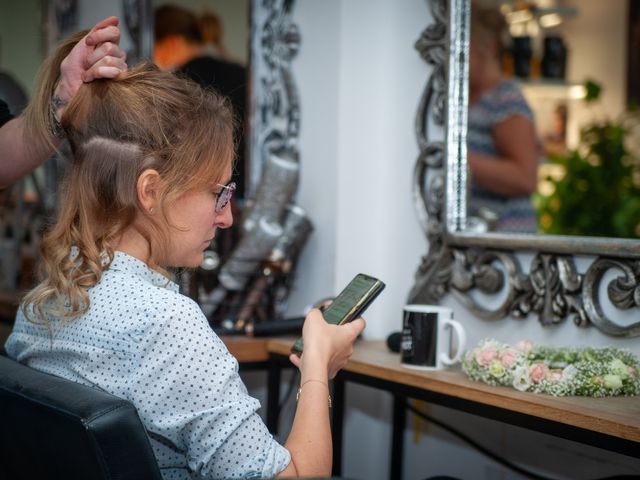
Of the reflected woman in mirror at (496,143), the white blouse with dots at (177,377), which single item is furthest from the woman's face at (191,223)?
the reflected woman in mirror at (496,143)

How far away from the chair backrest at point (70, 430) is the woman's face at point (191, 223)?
0.77ft

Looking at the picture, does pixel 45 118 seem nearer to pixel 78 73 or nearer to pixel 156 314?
pixel 78 73

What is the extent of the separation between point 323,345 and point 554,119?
6.08ft

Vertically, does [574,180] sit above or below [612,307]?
above

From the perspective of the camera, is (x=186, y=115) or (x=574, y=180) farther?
(x=574, y=180)

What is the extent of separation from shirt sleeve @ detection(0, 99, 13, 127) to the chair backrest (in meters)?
0.64

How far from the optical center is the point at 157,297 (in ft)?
3.18

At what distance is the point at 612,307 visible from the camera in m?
1.39

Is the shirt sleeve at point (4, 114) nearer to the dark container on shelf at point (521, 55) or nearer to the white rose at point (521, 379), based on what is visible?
the white rose at point (521, 379)

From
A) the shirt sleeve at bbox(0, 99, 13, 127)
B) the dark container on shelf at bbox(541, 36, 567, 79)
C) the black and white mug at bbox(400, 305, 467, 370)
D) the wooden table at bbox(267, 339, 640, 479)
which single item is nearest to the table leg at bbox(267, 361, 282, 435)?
the wooden table at bbox(267, 339, 640, 479)

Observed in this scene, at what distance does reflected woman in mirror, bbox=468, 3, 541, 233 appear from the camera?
1.73 metres

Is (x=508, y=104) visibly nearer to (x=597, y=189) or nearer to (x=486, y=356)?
(x=597, y=189)

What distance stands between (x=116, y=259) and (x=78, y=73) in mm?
296

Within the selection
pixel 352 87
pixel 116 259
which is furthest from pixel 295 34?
pixel 116 259
